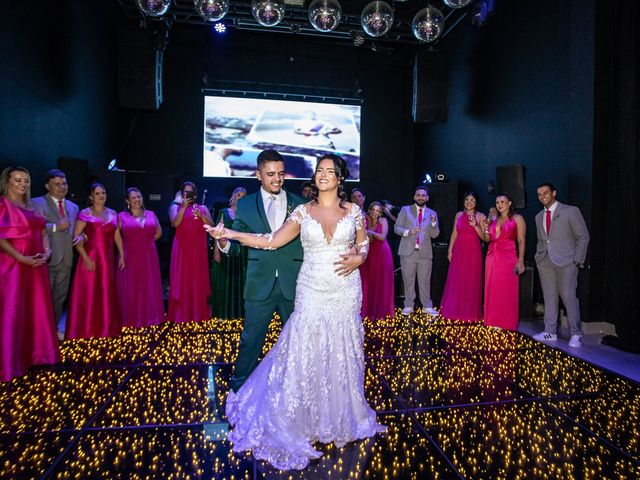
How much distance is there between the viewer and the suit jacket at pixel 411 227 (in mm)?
5844

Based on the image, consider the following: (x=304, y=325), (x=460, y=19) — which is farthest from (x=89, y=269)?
(x=460, y=19)

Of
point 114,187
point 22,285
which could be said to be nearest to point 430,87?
point 114,187

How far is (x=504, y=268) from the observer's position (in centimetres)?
516

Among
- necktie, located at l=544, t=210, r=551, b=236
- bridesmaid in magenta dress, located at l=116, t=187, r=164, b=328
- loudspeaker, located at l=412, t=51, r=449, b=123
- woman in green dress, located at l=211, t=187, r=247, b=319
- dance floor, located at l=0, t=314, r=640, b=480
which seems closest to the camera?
dance floor, located at l=0, t=314, r=640, b=480

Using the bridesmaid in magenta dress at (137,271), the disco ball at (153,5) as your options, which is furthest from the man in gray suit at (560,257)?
the disco ball at (153,5)

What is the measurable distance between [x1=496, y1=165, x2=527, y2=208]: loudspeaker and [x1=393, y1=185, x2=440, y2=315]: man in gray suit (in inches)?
42.9

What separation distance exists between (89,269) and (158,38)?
4.30 m

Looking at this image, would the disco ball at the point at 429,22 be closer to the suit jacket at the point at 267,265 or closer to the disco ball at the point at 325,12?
the disco ball at the point at 325,12

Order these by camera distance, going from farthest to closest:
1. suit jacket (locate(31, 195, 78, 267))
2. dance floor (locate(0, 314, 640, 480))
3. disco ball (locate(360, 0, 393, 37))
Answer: disco ball (locate(360, 0, 393, 37)), suit jacket (locate(31, 195, 78, 267)), dance floor (locate(0, 314, 640, 480))

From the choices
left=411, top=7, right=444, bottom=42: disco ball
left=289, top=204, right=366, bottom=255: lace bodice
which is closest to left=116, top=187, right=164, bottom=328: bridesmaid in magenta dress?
left=289, top=204, right=366, bottom=255: lace bodice

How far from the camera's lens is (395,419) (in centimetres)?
271

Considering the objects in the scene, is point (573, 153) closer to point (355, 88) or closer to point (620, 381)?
point (620, 381)

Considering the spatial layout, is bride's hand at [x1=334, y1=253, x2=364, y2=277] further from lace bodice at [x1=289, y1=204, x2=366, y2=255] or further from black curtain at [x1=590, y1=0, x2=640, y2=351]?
black curtain at [x1=590, y1=0, x2=640, y2=351]

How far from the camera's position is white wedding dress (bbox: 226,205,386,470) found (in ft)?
7.58
